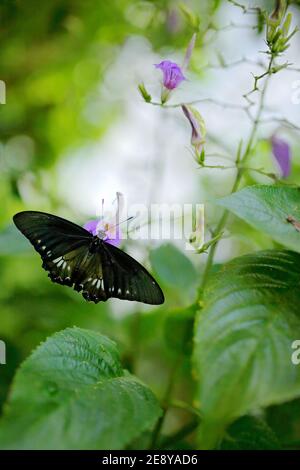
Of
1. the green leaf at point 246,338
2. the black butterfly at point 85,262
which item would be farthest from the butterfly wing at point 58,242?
the green leaf at point 246,338

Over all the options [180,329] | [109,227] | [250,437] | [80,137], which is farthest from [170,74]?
[80,137]

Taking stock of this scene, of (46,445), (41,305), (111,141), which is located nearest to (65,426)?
(46,445)

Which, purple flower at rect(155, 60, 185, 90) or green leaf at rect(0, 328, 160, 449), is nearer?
green leaf at rect(0, 328, 160, 449)

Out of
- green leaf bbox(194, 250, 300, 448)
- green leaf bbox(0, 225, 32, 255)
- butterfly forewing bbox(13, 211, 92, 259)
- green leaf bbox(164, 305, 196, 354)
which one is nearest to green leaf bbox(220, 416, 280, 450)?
green leaf bbox(164, 305, 196, 354)

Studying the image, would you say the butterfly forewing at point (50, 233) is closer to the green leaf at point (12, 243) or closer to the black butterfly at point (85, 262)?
the black butterfly at point (85, 262)

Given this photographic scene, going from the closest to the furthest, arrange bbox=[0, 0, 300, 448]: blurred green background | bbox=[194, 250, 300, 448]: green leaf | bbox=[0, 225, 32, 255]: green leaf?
1. bbox=[194, 250, 300, 448]: green leaf
2. bbox=[0, 225, 32, 255]: green leaf
3. bbox=[0, 0, 300, 448]: blurred green background

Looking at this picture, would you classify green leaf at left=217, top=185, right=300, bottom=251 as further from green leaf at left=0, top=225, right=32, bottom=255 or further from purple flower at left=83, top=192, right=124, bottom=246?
green leaf at left=0, top=225, right=32, bottom=255

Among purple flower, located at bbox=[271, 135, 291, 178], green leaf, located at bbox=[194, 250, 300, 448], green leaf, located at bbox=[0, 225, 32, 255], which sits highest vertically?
purple flower, located at bbox=[271, 135, 291, 178]
